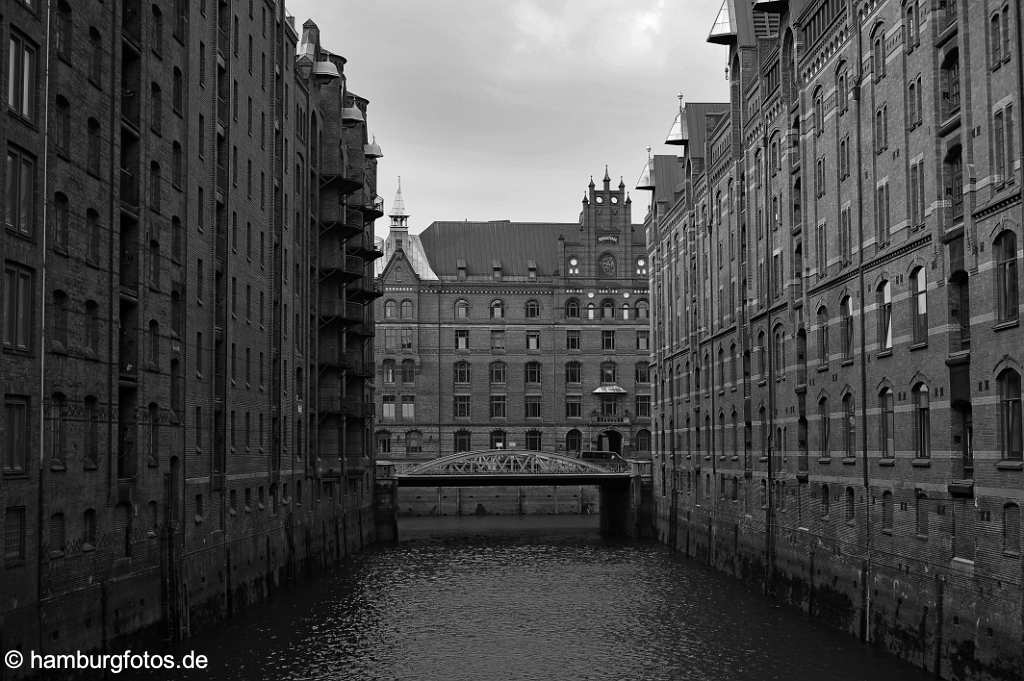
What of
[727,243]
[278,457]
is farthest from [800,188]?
[278,457]

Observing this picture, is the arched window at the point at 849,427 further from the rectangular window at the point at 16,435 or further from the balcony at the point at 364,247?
the balcony at the point at 364,247

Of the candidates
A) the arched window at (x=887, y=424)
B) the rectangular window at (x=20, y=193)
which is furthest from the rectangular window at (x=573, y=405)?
the rectangular window at (x=20, y=193)

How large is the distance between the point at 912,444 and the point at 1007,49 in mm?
10963

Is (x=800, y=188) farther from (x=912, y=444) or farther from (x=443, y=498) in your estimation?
(x=443, y=498)

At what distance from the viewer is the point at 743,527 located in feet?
171

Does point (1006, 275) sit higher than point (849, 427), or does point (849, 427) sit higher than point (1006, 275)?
point (1006, 275)

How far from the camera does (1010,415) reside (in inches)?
1081

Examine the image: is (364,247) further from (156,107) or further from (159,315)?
(159,315)

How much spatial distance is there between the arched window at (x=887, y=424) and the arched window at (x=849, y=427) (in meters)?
2.44

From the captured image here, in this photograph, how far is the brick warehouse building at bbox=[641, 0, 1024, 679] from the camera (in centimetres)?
2788

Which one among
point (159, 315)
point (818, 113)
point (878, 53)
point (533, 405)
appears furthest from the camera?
point (533, 405)

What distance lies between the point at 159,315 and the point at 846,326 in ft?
68.3

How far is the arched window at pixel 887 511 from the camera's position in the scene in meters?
34.8

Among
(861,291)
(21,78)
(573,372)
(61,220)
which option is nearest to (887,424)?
(861,291)
